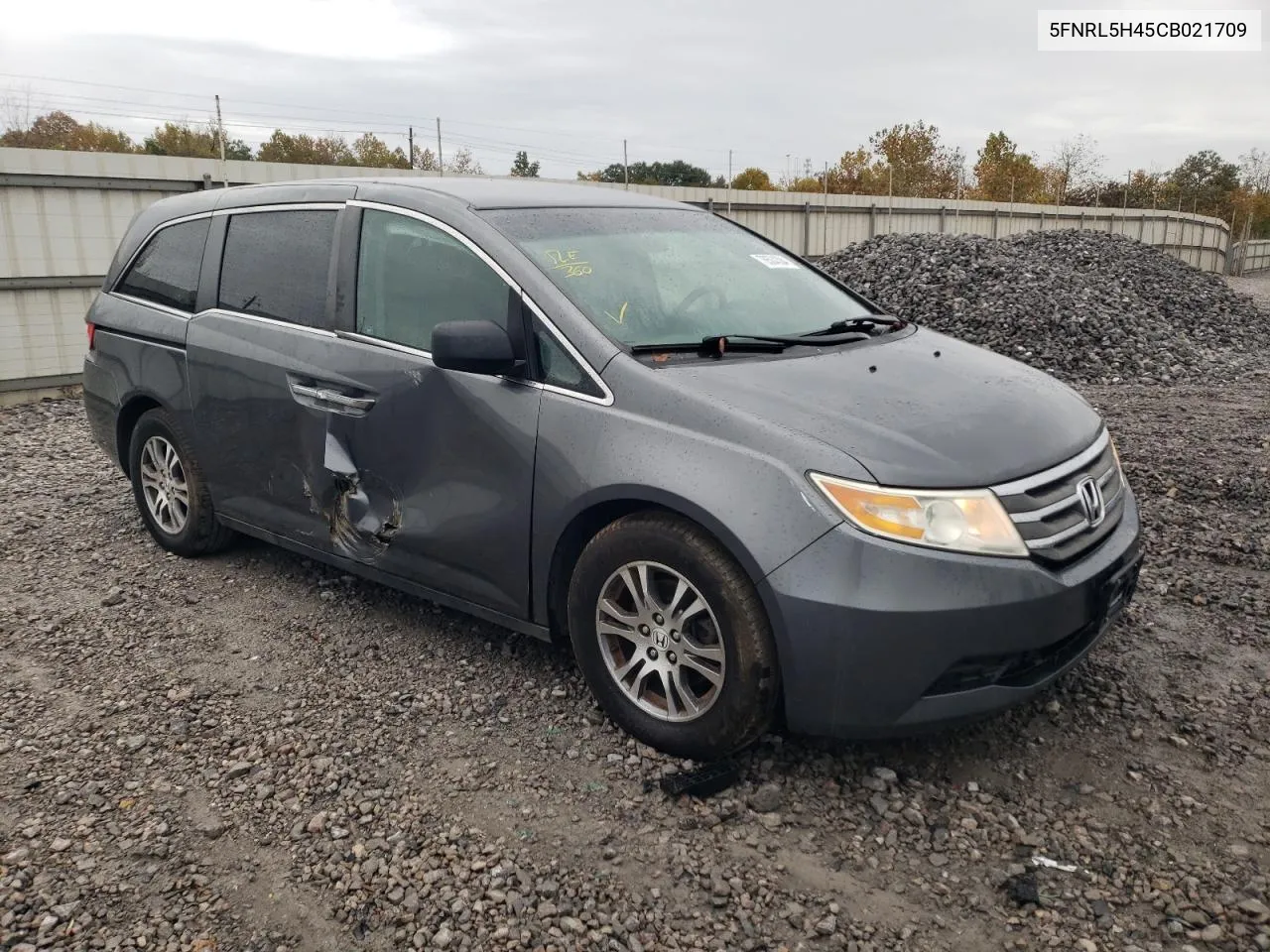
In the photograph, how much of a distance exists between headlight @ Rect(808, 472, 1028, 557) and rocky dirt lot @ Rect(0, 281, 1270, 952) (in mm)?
831

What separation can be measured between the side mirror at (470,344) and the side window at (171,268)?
2.09m

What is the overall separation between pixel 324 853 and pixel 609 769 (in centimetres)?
90

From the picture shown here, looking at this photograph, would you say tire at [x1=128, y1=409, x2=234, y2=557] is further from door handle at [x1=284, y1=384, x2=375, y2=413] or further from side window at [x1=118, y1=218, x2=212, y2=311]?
door handle at [x1=284, y1=384, x2=375, y2=413]

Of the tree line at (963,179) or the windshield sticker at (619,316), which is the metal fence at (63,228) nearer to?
the windshield sticker at (619,316)

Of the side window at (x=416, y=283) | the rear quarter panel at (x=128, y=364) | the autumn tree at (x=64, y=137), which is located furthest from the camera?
the autumn tree at (x=64, y=137)

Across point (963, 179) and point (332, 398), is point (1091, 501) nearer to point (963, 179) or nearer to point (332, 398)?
point (332, 398)

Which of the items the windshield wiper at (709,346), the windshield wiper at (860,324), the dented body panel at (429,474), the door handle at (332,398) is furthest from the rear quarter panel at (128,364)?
the windshield wiper at (860,324)

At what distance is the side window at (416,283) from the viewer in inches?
146

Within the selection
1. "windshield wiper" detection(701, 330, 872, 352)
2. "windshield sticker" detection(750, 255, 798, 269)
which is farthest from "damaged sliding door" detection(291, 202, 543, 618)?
"windshield sticker" detection(750, 255, 798, 269)

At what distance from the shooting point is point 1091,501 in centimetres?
321

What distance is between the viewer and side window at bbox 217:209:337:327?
4.28 m

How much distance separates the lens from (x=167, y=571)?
516 cm

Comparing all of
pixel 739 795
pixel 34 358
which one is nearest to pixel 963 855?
pixel 739 795

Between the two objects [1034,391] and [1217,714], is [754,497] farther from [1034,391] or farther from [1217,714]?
[1217,714]
